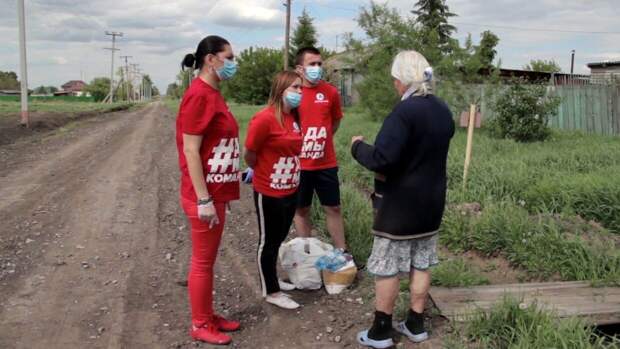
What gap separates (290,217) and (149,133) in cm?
1811

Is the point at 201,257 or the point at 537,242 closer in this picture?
the point at 201,257

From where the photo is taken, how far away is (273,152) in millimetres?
4039

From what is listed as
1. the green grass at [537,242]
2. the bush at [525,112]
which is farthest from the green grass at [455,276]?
the bush at [525,112]

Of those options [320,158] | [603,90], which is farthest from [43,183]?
[603,90]

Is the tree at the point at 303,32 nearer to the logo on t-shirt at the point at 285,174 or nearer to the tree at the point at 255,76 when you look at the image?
the tree at the point at 255,76

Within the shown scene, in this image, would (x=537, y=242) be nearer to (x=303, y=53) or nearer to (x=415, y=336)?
(x=415, y=336)

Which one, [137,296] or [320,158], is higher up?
[320,158]

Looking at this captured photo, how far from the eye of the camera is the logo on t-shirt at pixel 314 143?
186 inches

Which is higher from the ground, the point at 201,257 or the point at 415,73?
the point at 415,73

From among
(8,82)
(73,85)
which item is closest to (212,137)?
(8,82)

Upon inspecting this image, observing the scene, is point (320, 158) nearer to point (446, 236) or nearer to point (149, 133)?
point (446, 236)

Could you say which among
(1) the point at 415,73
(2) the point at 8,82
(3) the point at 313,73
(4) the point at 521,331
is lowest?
(4) the point at 521,331

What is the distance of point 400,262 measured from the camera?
349 cm

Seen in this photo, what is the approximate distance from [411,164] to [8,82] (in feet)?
442
